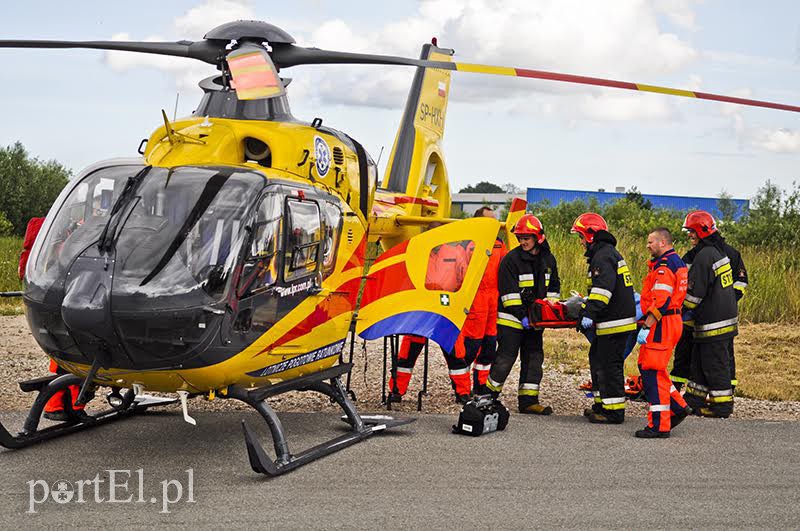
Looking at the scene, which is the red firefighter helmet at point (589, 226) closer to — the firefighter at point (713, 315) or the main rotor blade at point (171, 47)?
the firefighter at point (713, 315)

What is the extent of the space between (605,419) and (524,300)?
1.45 metres

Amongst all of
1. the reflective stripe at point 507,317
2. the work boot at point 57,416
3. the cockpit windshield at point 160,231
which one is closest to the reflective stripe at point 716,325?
the reflective stripe at point 507,317

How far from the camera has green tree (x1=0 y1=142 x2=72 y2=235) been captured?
159ft

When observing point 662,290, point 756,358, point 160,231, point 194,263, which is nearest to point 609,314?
point 662,290

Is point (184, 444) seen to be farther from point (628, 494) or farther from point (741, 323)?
point (741, 323)

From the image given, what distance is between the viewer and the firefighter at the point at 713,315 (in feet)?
31.8

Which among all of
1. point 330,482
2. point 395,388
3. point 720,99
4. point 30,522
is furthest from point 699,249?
point 30,522

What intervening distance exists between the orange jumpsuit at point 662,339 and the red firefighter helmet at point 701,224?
1262 mm

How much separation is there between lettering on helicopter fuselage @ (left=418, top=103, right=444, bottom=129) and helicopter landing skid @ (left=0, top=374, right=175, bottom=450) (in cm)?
616

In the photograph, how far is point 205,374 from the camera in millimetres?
6688

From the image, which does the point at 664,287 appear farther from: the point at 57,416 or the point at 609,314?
the point at 57,416

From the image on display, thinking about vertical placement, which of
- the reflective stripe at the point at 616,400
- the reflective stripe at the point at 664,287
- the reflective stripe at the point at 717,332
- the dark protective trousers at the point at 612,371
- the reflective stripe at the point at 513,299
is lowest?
the reflective stripe at the point at 616,400

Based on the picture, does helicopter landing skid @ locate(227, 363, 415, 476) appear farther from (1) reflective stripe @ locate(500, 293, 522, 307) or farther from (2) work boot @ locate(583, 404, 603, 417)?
(2) work boot @ locate(583, 404, 603, 417)

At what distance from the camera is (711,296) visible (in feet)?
31.9
